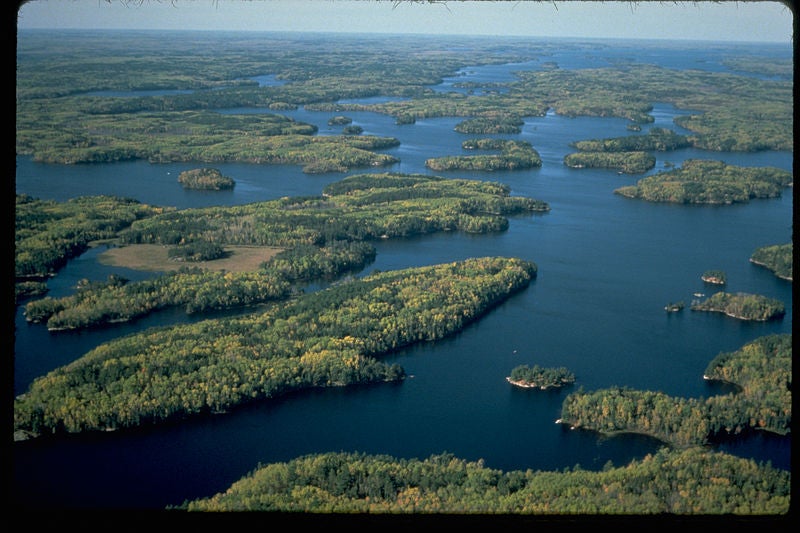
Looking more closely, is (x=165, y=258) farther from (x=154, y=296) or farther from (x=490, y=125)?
(x=490, y=125)

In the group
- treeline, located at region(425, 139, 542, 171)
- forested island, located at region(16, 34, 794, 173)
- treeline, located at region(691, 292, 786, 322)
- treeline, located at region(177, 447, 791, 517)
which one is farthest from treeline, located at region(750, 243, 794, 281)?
forested island, located at region(16, 34, 794, 173)

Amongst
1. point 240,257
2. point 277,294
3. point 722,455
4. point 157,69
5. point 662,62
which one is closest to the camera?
point 722,455

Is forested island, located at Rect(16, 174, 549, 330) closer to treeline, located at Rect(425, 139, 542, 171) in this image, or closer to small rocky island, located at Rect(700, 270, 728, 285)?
treeline, located at Rect(425, 139, 542, 171)

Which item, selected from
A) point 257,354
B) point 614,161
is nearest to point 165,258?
point 257,354

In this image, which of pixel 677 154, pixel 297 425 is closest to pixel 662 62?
pixel 677 154

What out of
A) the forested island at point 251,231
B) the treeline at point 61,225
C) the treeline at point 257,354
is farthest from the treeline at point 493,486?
the treeline at point 61,225
